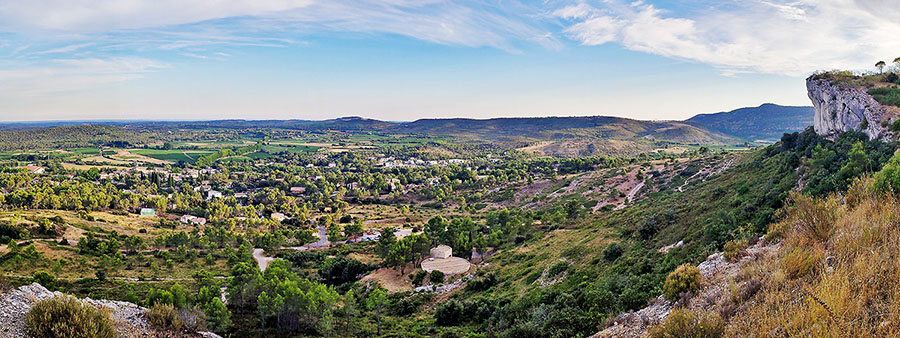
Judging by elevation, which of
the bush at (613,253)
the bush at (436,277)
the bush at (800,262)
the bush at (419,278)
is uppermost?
the bush at (800,262)

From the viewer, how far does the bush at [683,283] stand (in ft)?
28.8

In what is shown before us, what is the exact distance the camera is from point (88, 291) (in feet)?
99.1

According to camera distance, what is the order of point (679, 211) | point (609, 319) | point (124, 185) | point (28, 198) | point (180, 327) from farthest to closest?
1. point (124, 185)
2. point (28, 198)
3. point (679, 211)
4. point (180, 327)
5. point (609, 319)

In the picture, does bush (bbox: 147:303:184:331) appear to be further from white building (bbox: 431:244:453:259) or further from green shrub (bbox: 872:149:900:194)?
white building (bbox: 431:244:453:259)

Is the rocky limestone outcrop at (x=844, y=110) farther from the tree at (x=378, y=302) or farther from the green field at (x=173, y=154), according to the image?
the green field at (x=173, y=154)

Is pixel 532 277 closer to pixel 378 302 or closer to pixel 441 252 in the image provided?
pixel 378 302

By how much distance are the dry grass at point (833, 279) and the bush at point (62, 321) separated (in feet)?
48.9

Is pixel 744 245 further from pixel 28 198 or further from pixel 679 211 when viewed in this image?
pixel 28 198

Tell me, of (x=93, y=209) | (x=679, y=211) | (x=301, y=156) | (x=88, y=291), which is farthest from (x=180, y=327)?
(x=301, y=156)

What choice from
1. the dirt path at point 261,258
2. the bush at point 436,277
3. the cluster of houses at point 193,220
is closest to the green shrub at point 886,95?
the bush at point 436,277

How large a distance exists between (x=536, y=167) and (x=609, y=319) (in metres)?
110

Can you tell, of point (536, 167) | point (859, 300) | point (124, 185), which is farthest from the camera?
point (536, 167)

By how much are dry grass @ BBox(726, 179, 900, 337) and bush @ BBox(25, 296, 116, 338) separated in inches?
587

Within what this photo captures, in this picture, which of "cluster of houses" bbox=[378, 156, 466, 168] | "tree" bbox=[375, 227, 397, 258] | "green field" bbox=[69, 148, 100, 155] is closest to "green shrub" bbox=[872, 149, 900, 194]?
"tree" bbox=[375, 227, 397, 258]
